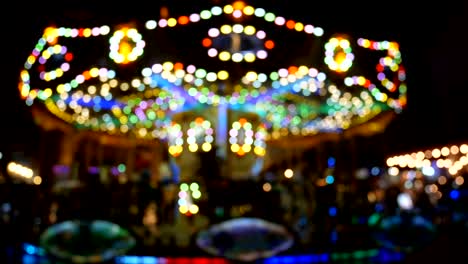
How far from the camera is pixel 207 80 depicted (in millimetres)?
8891

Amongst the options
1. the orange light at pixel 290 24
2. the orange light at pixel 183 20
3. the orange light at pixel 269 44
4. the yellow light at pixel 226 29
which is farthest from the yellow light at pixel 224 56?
the orange light at pixel 290 24

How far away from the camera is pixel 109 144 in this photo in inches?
655

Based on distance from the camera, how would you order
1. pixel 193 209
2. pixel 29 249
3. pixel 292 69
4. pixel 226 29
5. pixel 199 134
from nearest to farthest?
pixel 29 249 → pixel 193 209 → pixel 226 29 → pixel 292 69 → pixel 199 134

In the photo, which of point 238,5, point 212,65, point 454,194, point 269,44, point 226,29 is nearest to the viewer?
point 454,194

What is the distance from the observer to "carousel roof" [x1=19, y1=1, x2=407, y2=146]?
7.75m

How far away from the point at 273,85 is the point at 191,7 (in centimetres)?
225

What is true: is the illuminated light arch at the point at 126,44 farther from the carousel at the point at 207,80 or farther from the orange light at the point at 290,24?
the orange light at the point at 290,24

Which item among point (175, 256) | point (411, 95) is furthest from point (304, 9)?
point (411, 95)

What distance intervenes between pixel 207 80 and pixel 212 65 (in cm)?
67

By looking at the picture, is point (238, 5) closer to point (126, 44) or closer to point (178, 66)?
point (178, 66)

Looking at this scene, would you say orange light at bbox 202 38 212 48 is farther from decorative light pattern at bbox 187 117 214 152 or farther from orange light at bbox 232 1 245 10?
decorative light pattern at bbox 187 117 214 152

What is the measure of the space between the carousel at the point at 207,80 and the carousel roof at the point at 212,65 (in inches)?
0.7

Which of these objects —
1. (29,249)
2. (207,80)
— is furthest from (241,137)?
(29,249)

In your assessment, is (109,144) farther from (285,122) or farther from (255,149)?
(255,149)
